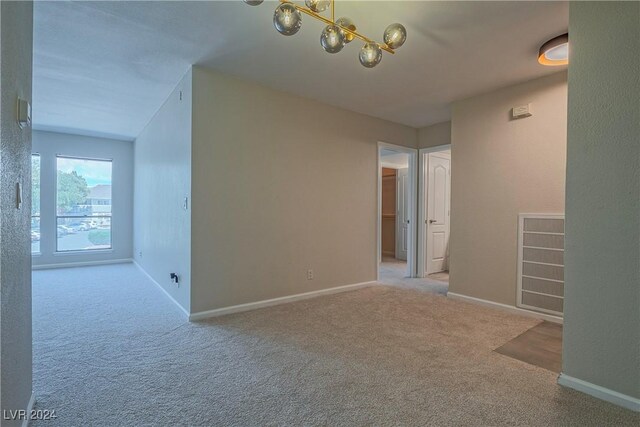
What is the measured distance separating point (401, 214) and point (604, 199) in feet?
17.4

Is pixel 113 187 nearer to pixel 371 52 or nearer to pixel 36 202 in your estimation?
pixel 36 202

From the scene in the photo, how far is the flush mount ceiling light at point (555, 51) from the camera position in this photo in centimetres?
239

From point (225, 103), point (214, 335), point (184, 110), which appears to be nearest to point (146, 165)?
point (184, 110)

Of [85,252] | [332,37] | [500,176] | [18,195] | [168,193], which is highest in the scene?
[332,37]

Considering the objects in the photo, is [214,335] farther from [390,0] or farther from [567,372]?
[390,0]

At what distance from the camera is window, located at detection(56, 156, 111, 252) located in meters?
5.79

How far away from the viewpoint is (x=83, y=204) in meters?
6.00

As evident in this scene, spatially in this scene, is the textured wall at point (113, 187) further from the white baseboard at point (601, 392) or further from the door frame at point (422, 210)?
the white baseboard at point (601, 392)

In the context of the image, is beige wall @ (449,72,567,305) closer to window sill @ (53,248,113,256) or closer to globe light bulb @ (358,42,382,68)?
globe light bulb @ (358,42,382,68)

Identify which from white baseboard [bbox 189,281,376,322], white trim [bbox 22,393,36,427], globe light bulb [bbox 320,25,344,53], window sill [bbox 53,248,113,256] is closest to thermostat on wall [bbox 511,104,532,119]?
globe light bulb [bbox 320,25,344,53]

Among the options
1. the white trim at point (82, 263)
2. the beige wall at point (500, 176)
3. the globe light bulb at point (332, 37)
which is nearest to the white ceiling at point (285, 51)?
the beige wall at point (500, 176)

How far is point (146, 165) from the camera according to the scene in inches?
201

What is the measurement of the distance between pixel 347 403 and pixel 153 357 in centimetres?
148
